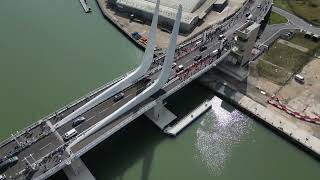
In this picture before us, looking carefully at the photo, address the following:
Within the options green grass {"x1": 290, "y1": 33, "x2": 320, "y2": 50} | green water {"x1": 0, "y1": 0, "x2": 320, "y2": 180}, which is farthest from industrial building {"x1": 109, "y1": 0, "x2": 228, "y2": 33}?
green grass {"x1": 290, "y1": 33, "x2": 320, "y2": 50}

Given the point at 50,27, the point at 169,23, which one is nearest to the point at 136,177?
the point at 169,23

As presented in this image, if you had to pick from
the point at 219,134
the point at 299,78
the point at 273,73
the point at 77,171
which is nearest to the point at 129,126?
the point at 77,171

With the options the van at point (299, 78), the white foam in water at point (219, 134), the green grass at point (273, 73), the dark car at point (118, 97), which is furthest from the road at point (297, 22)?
the dark car at point (118, 97)

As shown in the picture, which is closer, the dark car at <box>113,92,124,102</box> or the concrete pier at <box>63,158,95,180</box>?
the concrete pier at <box>63,158,95,180</box>

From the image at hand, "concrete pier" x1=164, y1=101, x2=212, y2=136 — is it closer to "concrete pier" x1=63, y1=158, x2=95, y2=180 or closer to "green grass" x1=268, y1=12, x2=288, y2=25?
"concrete pier" x1=63, y1=158, x2=95, y2=180

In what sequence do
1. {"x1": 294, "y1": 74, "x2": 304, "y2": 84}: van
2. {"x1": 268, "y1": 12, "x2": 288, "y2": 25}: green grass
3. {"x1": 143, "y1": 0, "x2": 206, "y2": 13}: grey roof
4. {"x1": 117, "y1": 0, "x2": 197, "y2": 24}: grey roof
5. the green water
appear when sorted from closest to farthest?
the green water
{"x1": 294, "y1": 74, "x2": 304, "y2": 84}: van
{"x1": 117, "y1": 0, "x2": 197, "y2": 24}: grey roof
{"x1": 268, "y1": 12, "x2": 288, "y2": 25}: green grass
{"x1": 143, "y1": 0, "x2": 206, "y2": 13}: grey roof

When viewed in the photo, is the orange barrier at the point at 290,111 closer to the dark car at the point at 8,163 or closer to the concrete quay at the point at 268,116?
the concrete quay at the point at 268,116

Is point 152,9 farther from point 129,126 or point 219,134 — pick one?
point 219,134
